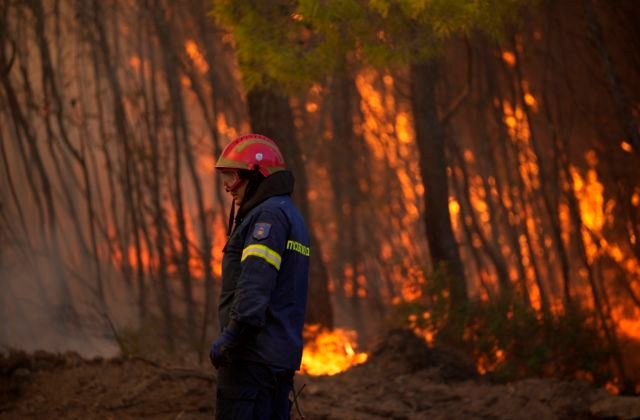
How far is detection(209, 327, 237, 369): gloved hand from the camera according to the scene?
4719 millimetres

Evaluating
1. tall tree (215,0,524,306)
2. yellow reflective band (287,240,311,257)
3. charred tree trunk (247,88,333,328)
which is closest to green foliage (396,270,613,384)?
charred tree trunk (247,88,333,328)

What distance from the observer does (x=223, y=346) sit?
4.72m

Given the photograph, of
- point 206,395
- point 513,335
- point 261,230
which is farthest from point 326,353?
point 261,230

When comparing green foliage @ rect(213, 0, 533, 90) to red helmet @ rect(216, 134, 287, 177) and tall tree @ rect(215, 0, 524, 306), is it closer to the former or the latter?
tall tree @ rect(215, 0, 524, 306)

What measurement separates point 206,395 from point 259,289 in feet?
11.2

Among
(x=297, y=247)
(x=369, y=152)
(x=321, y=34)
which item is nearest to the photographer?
(x=297, y=247)

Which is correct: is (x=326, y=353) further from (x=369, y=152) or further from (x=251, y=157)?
(x=369, y=152)

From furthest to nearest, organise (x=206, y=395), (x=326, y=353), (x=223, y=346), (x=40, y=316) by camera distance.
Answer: (x=40, y=316), (x=326, y=353), (x=206, y=395), (x=223, y=346)

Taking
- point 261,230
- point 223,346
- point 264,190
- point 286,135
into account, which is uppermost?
point 286,135

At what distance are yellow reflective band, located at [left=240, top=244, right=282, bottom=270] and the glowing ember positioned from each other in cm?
679

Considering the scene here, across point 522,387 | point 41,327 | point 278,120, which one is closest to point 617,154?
point 278,120

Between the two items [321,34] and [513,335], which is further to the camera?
[513,335]

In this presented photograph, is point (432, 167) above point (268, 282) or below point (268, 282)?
above

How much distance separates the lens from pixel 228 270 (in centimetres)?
501
